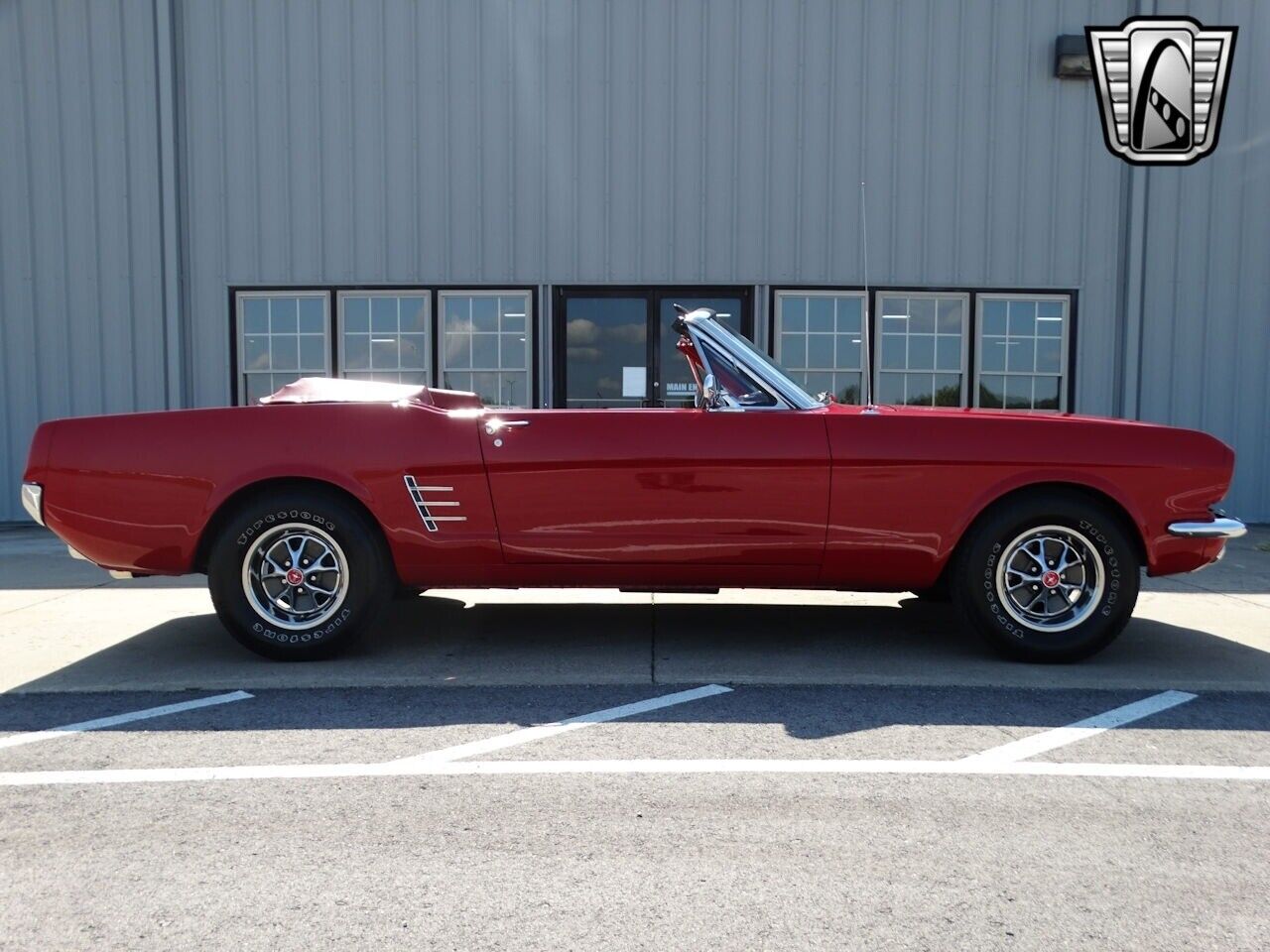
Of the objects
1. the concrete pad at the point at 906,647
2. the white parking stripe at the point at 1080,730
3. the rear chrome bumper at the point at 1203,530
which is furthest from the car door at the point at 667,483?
the rear chrome bumper at the point at 1203,530

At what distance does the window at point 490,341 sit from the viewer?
33.1ft

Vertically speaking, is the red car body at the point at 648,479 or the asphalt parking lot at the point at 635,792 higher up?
the red car body at the point at 648,479

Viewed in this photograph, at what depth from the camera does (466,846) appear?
8.60 feet

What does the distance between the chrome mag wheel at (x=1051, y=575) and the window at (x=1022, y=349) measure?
598cm

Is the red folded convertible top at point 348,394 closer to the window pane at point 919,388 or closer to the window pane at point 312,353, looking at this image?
the window pane at point 312,353

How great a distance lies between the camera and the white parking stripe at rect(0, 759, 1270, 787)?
10.3 ft

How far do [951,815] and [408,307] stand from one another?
27.3 ft

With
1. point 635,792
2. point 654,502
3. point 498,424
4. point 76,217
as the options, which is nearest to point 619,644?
point 654,502

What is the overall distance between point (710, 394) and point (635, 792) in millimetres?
2028

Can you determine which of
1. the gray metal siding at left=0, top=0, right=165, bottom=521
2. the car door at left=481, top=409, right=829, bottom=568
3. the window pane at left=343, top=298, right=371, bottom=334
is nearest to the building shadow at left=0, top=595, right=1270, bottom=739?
the car door at left=481, top=409, right=829, bottom=568

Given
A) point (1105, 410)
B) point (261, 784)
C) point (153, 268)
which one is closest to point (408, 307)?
point (153, 268)

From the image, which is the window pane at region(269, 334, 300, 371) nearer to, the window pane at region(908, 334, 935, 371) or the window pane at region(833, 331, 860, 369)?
the window pane at region(833, 331, 860, 369)

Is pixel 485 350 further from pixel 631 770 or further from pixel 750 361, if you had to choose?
pixel 631 770

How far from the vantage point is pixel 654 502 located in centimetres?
441
